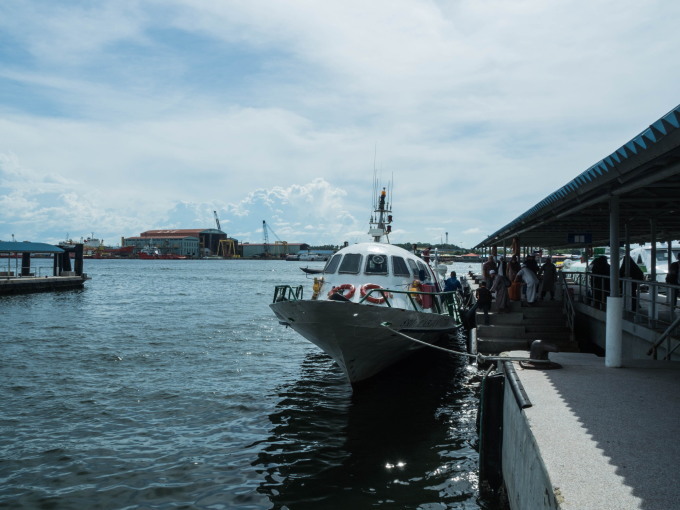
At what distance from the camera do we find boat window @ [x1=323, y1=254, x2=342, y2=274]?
15.5m

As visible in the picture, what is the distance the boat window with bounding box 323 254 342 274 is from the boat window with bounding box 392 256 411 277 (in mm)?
1527

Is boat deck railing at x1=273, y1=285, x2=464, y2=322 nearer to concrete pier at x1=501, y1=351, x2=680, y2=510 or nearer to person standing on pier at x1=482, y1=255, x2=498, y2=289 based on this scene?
concrete pier at x1=501, y1=351, x2=680, y2=510

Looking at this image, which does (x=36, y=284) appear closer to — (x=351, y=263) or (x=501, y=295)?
(x=351, y=263)

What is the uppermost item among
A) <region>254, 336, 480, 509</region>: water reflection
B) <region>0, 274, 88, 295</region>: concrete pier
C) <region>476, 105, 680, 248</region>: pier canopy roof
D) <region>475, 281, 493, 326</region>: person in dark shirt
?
→ <region>476, 105, 680, 248</region>: pier canopy roof

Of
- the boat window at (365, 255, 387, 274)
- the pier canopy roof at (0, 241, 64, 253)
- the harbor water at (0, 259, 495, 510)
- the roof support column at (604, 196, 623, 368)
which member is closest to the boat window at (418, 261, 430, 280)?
the boat window at (365, 255, 387, 274)

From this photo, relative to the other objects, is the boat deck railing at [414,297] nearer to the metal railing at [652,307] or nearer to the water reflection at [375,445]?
the water reflection at [375,445]

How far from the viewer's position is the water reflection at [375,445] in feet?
27.5

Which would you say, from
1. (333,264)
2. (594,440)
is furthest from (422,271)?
(594,440)

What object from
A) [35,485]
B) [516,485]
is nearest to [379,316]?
[516,485]

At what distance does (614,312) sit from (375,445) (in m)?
4.90

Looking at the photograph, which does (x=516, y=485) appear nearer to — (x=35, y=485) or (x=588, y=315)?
(x=35, y=485)

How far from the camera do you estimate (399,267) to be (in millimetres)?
15383

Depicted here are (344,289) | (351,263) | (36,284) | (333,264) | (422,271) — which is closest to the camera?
(344,289)

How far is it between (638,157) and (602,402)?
314cm
